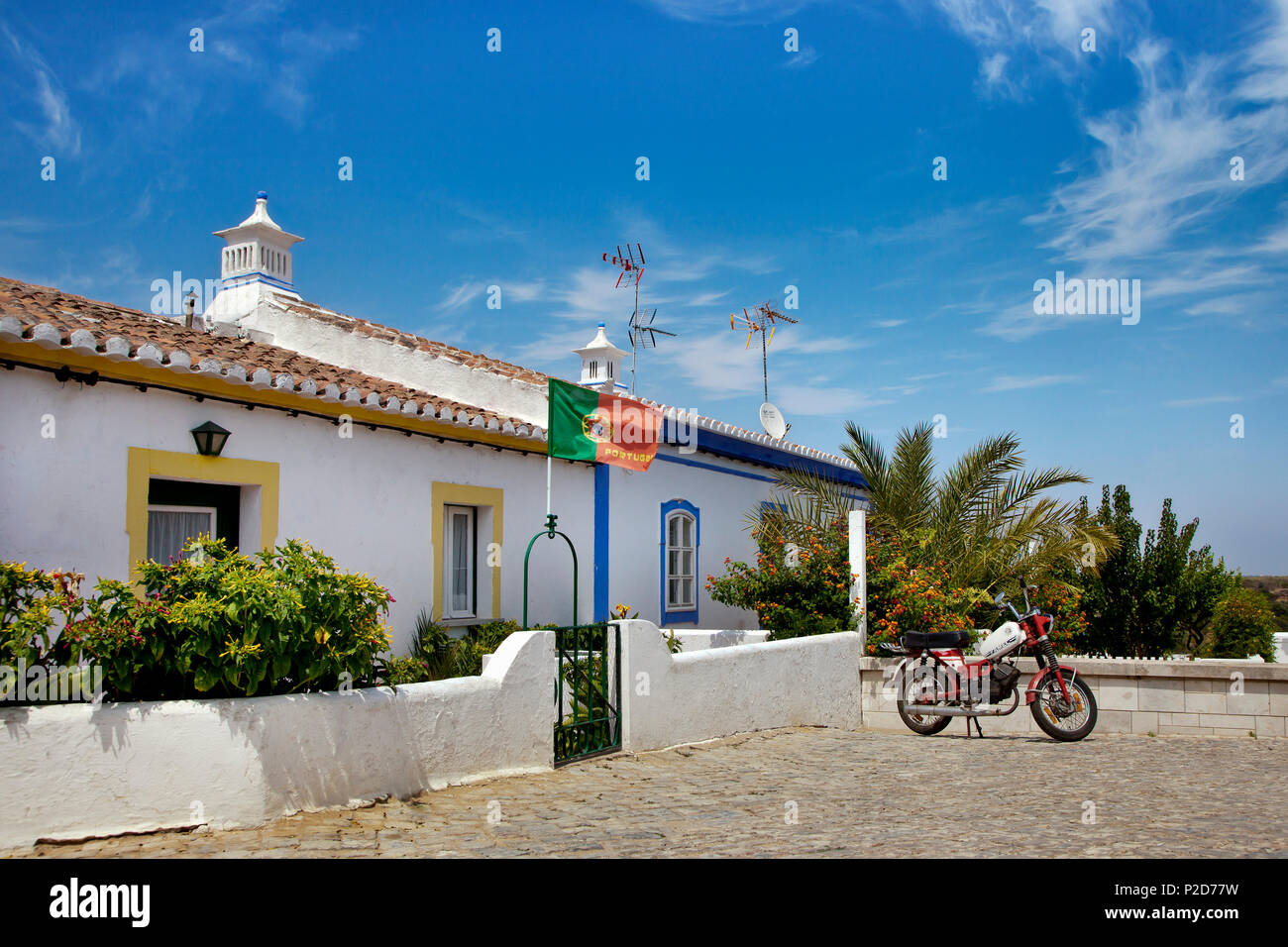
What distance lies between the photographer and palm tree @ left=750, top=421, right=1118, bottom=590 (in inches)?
555

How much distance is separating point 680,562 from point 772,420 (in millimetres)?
5524

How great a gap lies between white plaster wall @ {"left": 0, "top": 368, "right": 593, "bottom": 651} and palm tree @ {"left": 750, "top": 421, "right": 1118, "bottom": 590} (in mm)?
3967

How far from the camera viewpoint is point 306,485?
353 inches

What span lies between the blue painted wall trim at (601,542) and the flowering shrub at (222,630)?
21.8 feet

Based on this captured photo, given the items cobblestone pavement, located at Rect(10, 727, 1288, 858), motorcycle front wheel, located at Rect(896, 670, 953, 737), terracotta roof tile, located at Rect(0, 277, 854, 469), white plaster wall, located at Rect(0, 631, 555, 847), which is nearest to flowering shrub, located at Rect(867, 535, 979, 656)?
motorcycle front wheel, located at Rect(896, 670, 953, 737)

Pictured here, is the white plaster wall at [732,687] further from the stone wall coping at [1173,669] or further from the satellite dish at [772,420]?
the satellite dish at [772,420]

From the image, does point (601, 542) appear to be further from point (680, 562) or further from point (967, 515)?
point (967, 515)

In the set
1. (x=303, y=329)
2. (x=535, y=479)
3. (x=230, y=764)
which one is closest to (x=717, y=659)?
(x=535, y=479)

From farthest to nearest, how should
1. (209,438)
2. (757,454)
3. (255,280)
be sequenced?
(757,454)
(255,280)
(209,438)

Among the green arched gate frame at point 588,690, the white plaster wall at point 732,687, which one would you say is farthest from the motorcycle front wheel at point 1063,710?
the green arched gate frame at point 588,690

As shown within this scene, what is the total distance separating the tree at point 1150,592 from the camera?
1513cm

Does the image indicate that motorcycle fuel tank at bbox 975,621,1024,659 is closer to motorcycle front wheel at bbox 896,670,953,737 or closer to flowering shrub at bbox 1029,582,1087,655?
motorcycle front wheel at bbox 896,670,953,737

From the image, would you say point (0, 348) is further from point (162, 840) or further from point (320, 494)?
point (162, 840)

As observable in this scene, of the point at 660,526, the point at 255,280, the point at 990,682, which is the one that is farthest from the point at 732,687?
the point at 255,280
